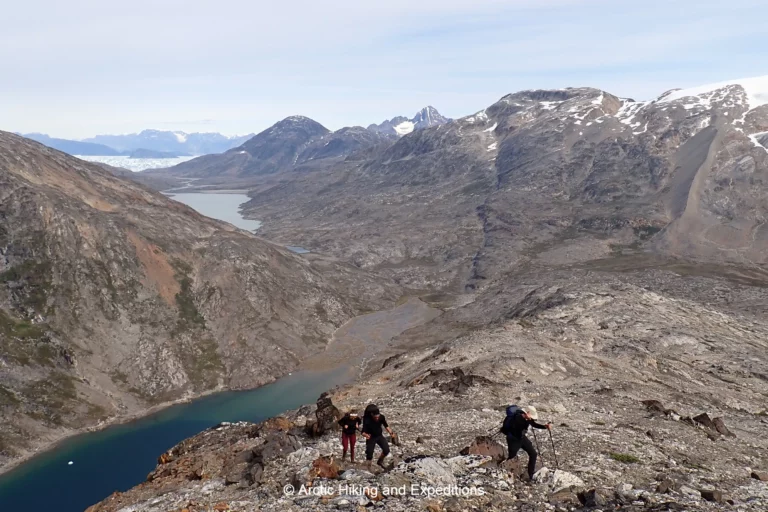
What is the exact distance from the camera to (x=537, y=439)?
30.0 metres

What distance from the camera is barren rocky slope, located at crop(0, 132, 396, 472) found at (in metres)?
98.4

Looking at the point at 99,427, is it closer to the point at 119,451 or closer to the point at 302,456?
the point at 119,451

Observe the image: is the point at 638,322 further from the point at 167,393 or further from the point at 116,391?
the point at 116,391

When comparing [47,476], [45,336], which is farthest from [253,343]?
[47,476]

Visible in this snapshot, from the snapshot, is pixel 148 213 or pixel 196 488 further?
pixel 148 213

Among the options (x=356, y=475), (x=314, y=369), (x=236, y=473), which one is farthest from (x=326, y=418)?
(x=314, y=369)

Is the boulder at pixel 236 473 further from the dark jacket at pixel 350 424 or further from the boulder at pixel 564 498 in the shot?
the boulder at pixel 564 498

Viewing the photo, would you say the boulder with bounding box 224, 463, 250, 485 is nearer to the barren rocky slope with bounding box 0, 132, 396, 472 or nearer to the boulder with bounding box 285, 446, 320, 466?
the boulder with bounding box 285, 446, 320, 466

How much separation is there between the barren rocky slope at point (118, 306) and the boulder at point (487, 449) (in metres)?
88.0

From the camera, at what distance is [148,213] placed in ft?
520

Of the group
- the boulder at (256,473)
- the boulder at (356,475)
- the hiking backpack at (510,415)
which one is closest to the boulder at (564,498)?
the hiking backpack at (510,415)

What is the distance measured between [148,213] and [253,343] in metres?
62.4

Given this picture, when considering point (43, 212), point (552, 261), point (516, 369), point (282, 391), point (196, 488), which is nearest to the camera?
point (196, 488)

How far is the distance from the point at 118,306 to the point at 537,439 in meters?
114
